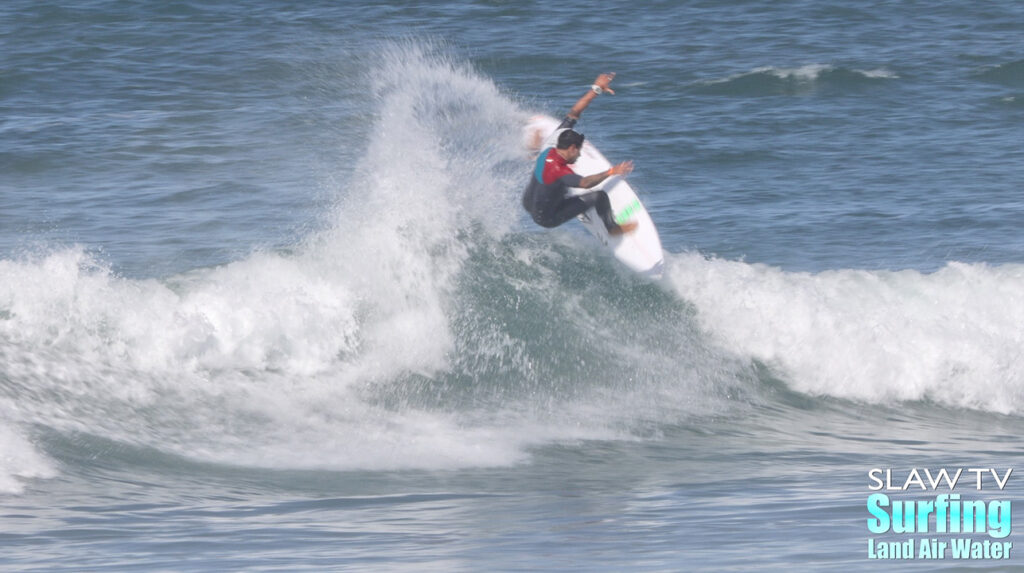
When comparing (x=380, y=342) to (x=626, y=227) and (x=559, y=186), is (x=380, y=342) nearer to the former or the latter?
(x=559, y=186)

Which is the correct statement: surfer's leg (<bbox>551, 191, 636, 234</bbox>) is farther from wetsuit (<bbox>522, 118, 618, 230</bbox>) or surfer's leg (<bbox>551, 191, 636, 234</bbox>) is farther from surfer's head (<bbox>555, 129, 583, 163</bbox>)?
surfer's head (<bbox>555, 129, 583, 163</bbox>)

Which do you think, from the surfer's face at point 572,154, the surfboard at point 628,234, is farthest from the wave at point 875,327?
the surfer's face at point 572,154

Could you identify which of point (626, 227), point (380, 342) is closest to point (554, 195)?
point (626, 227)

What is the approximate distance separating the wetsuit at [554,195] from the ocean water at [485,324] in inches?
44.9

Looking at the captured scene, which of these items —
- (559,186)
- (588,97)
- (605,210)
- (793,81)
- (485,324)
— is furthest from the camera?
(793,81)

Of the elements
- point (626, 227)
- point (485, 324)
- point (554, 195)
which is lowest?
point (485, 324)

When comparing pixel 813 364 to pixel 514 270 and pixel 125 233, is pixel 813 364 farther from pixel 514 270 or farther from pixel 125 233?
pixel 125 233

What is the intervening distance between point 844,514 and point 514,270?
16.6 ft

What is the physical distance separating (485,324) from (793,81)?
10540mm

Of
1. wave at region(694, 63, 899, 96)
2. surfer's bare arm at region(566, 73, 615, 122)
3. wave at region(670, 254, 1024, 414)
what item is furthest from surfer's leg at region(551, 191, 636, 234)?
wave at region(694, 63, 899, 96)

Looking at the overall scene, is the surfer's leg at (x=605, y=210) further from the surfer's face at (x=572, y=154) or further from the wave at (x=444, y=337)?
the wave at (x=444, y=337)

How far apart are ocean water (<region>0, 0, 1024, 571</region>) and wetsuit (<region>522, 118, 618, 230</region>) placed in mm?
1140

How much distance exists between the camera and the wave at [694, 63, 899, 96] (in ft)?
61.7

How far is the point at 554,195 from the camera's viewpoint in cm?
984
